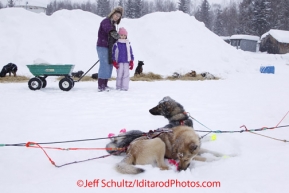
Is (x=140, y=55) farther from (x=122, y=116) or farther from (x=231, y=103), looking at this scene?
(x=122, y=116)

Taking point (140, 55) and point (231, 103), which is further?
point (140, 55)

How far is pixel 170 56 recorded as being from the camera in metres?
15.8

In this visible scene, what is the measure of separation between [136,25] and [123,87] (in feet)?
46.2

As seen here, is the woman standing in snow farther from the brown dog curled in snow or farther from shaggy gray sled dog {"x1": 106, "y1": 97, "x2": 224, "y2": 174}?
the brown dog curled in snow

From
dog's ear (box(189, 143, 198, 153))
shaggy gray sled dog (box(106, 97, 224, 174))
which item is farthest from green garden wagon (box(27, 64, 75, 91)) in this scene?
dog's ear (box(189, 143, 198, 153))

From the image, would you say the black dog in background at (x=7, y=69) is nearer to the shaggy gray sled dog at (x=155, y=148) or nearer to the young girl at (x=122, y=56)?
the young girl at (x=122, y=56)

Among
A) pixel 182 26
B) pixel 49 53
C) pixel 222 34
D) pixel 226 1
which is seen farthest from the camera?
pixel 226 1

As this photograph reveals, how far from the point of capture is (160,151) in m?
2.60

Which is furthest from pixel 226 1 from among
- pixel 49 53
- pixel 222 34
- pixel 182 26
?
pixel 49 53

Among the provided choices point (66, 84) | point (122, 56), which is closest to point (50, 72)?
point (66, 84)

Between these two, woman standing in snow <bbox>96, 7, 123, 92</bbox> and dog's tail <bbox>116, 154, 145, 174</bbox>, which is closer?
dog's tail <bbox>116, 154, 145, 174</bbox>

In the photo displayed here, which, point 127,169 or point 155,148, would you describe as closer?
point 127,169

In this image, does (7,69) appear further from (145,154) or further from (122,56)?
(145,154)

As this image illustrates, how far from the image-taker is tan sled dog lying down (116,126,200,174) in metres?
2.48
